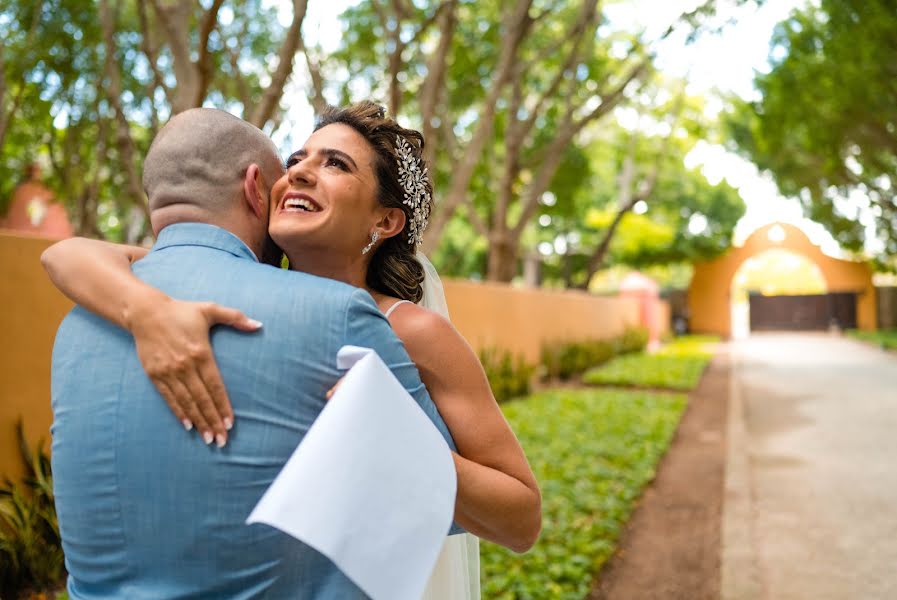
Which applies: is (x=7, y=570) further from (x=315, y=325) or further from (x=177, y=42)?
(x=177, y=42)

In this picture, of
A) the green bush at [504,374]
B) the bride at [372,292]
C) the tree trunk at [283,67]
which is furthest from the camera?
the green bush at [504,374]

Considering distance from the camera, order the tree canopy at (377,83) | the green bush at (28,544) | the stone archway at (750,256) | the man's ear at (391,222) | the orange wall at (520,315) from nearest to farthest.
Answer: the man's ear at (391,222) → the green bush at (28,544) → the tree canopy at (377,83) → the orange wall at (520,315) → the stone archway at (750,256)

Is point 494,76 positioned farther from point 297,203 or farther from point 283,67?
point 297,203

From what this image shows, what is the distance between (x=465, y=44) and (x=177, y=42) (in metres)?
8.52

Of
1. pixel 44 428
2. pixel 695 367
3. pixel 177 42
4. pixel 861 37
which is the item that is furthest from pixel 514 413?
pixel 861 37

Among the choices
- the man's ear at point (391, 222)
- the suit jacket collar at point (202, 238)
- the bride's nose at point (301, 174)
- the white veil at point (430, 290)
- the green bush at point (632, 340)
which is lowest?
the green bush at point (632, 340)

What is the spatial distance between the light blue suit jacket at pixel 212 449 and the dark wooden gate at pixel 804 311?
41036mm

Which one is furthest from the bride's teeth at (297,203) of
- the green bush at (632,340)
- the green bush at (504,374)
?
the green bush at (632,340)

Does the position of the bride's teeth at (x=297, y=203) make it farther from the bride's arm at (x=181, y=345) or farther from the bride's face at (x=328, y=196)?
the bride's arm at (x=181, y=345)

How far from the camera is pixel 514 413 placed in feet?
34.8

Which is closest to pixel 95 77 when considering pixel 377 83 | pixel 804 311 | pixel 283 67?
pixel 377 83

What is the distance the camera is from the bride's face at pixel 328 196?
162 cm

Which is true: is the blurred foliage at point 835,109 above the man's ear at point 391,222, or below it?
above

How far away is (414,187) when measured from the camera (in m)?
1.87
